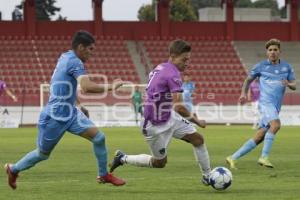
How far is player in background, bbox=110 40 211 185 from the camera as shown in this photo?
10.1 meters

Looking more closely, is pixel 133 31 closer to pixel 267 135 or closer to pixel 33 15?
pixel 33 15

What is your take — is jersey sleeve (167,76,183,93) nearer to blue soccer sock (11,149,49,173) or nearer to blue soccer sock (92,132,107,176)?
blue soccer sock (92,132,107,176)

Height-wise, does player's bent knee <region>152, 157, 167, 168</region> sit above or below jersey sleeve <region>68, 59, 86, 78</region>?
below

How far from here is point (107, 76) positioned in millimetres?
45438

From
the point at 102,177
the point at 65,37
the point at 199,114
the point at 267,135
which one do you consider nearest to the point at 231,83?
the point at 199,114

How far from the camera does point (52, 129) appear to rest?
10.5 meters

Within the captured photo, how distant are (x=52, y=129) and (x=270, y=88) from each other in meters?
5.31

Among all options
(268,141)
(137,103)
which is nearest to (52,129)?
(268,141)

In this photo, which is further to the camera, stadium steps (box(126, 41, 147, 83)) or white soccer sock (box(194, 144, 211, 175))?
stadium steps (box(126, 41, 147, 83))

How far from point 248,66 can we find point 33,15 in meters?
12.8

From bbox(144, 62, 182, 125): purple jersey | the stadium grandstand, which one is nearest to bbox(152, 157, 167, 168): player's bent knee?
bbox(144, 62, 182, 125): purple jersey

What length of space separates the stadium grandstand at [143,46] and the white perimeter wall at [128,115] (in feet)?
8.12

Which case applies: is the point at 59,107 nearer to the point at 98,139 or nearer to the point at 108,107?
the point at 98,139

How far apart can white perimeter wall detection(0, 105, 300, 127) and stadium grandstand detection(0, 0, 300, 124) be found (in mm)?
2476
